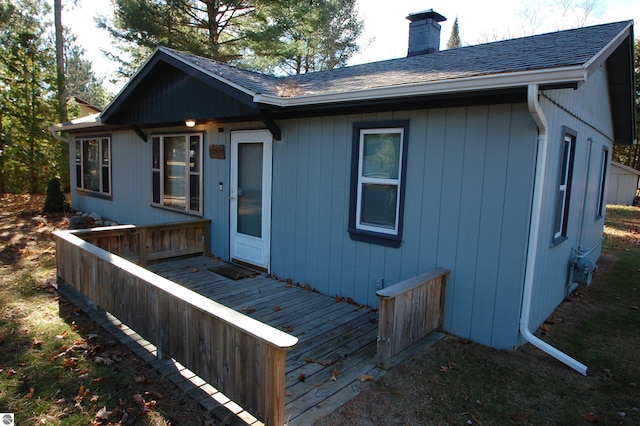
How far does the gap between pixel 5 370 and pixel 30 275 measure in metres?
2.96

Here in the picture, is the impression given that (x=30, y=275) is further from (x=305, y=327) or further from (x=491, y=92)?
(x=491, y=92)

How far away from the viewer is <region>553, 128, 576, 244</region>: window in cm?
467

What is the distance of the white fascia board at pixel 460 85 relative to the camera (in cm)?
299

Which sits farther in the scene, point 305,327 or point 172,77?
point 172,77

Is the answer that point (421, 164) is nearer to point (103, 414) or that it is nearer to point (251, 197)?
point (251, 197)

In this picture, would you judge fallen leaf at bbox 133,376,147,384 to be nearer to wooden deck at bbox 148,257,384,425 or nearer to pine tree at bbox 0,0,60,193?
wooden deck at bbox 148,257,384,425

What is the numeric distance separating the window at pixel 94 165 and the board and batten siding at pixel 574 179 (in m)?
9.50

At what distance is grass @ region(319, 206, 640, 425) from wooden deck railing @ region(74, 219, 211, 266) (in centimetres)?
444

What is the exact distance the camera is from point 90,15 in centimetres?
1575

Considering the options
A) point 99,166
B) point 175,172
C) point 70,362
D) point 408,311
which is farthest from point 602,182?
point 99,166

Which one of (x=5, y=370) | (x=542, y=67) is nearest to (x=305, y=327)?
(x=5, y=370)

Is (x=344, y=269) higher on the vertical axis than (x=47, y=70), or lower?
lower

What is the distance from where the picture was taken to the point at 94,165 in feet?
34.9

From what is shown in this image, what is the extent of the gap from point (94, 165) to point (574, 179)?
10.9 m
